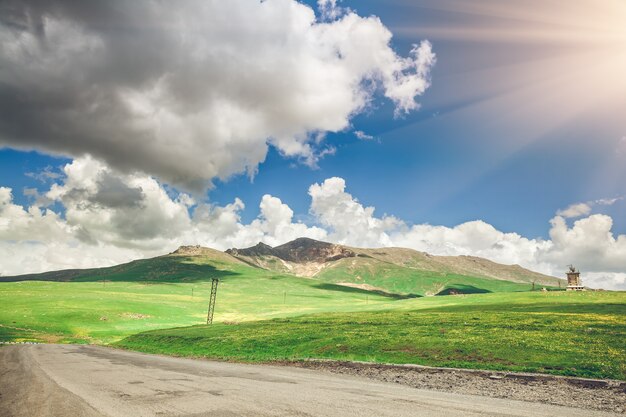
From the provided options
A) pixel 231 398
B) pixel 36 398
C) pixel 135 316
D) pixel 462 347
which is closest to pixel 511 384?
pixel 462 347

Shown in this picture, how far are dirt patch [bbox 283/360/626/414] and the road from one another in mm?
1952

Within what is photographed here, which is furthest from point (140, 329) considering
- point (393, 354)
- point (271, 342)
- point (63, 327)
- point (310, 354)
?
point (393, 354)

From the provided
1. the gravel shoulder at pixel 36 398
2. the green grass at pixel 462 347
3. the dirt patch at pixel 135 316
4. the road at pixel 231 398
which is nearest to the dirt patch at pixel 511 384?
the road at pixel 231 398

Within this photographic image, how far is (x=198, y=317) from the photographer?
140 metres

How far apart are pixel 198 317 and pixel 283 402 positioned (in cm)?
13301

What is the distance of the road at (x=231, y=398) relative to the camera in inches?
651

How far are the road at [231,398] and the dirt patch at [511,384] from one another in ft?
6.40

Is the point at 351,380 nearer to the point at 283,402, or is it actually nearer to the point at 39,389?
the point at 283,402

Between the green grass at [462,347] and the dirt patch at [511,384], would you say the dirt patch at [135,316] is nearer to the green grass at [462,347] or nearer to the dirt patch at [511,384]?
the green grass at [462,347]

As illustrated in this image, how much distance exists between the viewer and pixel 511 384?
81.0ft

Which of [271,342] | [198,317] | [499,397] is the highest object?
[499,397]

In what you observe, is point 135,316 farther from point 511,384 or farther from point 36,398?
point 511,384

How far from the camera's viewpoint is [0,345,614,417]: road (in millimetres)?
16531

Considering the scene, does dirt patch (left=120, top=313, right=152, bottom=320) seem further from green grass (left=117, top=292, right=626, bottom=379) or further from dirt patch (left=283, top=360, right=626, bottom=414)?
dirt patch (left=283, top=360, right=626, bottom=414)
